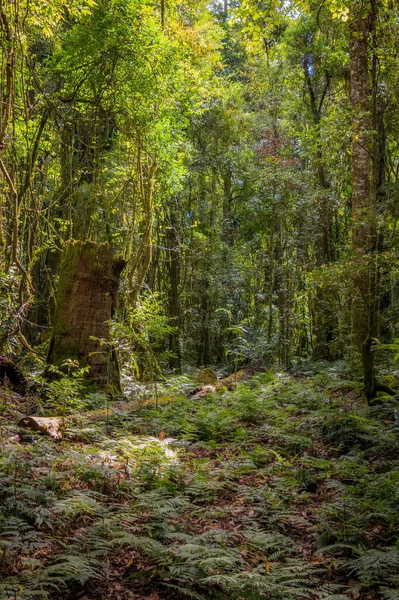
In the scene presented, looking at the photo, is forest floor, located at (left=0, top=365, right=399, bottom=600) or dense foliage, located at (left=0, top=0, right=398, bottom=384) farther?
dense foliage, located at (left=0, top=0, right=398, bottom=384)

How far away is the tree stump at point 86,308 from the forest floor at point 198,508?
1070 mm

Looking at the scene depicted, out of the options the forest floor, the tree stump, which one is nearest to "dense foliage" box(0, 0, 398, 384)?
the tree stump

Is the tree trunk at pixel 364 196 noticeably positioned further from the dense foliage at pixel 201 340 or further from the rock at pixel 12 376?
the rock at pixel 12 376

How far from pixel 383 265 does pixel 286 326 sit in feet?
33.6

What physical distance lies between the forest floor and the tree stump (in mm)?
1070

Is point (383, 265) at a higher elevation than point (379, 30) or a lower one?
lower

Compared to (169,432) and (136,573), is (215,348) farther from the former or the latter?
(136,573)

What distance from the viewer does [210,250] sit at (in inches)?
715

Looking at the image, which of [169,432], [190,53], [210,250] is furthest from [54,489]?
[210,250]

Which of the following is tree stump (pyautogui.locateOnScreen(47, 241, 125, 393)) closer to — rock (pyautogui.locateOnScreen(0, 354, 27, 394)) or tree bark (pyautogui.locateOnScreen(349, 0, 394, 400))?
rock (pyautogui.locateOnScreen(0, 354, 27, 394))

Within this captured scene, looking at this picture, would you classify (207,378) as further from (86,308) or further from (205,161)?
(205,161)

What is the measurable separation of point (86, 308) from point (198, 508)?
475 centimetres

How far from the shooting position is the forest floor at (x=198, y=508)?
3.03 meters

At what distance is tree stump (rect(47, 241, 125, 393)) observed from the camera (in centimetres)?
822
